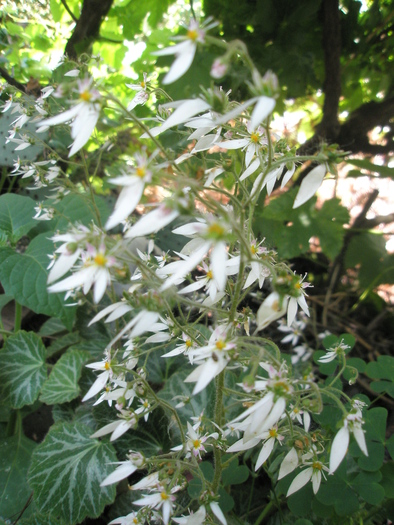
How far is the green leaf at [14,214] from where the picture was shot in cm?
115

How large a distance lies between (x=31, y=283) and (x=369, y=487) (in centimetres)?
84

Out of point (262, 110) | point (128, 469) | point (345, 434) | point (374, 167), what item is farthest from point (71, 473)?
point (374, 167)

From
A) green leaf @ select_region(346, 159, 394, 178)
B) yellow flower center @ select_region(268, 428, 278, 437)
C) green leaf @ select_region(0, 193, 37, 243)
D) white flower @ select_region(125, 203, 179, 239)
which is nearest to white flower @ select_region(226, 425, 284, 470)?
yellow flower center @ select_region(268, 428, 278, 437)

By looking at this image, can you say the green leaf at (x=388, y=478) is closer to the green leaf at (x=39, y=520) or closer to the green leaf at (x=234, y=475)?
the green leaf at (x=234, y=475)

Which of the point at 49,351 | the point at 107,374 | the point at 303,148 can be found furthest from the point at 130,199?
the point at 303,148

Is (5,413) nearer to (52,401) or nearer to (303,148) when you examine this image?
(52,401)

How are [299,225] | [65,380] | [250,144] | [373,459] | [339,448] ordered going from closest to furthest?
[339,448] < [250,144] < [373,459] < [65,380] < [299,225]

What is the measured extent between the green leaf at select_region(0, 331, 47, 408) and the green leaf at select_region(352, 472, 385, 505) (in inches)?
29.2

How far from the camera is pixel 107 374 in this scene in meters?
0.58

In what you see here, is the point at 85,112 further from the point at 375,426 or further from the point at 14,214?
the point at 14,214

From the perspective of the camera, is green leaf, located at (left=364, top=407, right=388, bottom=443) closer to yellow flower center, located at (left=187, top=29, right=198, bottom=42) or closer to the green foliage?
the green foliage

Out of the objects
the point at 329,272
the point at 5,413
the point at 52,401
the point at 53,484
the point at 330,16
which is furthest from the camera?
the point at 329,272

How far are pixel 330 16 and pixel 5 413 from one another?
1.62 meters

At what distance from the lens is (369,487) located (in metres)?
0.66
